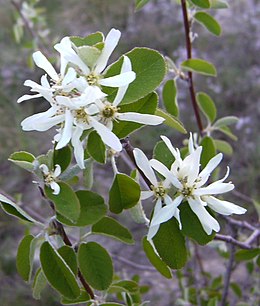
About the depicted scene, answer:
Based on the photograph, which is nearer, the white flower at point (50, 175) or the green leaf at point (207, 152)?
the white flower at point (50, 175)

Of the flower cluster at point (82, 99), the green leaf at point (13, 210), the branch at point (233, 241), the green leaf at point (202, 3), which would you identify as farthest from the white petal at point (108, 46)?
the branch at point (233, 241)

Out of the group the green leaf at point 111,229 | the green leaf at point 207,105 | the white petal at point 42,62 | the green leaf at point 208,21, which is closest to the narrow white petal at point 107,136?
the white petal at point 42,62

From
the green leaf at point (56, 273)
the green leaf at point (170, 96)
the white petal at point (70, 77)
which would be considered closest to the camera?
the white petal at point (70, 77)

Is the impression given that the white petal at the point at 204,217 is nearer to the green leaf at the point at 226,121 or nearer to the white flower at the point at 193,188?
the white flower at the point at 193,188

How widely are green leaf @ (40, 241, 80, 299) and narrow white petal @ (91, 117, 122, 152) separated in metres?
0.18

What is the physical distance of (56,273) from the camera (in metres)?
0.77

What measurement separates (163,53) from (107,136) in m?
3.37

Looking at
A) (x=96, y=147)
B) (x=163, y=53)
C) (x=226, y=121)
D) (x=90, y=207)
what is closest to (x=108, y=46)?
(x=96, y=147)

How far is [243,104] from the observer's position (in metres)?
3.56

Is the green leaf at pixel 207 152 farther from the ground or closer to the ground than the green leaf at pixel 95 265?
farther from the ground

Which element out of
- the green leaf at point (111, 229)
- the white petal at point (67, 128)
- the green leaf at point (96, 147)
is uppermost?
the white petal at point (67, 128)

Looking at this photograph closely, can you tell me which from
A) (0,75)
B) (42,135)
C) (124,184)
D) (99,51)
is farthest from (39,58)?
(0,75)

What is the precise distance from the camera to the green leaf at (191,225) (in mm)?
758

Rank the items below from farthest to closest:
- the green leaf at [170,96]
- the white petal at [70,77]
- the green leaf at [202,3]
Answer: the green leaf at [170,96], the green leaf at [202,3], the white petal at [70,77]
